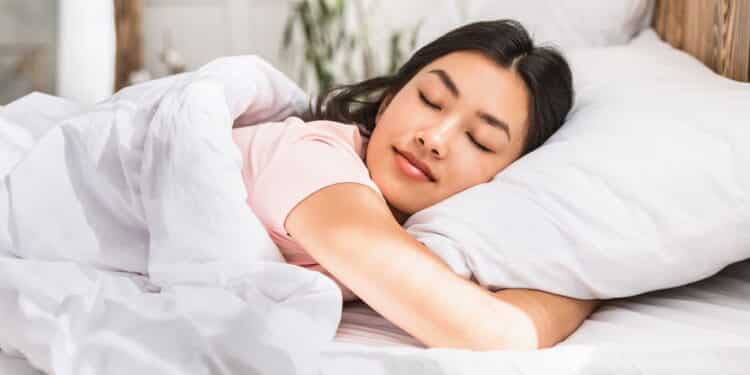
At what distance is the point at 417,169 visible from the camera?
103 centimetres

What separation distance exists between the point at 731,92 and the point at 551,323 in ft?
1.45

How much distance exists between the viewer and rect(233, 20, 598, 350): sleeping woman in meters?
0.78

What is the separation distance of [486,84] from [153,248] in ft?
1.60

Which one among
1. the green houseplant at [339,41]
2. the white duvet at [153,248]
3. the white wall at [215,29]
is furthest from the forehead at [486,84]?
the white wall at [215,29]

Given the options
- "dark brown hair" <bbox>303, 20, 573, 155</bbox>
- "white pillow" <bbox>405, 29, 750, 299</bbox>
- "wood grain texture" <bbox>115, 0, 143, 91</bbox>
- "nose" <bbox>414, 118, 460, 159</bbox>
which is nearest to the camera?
"white pillow" <bbox>405, 29, 750, 299</bbox>

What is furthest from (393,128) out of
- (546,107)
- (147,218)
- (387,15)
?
(387,15)

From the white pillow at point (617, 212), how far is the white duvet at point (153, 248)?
20 centimetres

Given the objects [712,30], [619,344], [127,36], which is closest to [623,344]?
[619,344]

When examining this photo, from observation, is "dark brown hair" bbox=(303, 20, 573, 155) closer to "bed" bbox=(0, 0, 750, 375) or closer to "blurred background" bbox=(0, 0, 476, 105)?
"bed" bbox=(0, 0, 750, 375)

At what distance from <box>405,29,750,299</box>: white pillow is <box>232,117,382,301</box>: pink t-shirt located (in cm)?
11

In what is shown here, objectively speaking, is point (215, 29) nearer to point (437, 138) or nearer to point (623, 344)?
point (437, 138)

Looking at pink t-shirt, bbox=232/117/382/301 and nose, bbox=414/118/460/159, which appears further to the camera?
nose, bbox=414/118/460/159

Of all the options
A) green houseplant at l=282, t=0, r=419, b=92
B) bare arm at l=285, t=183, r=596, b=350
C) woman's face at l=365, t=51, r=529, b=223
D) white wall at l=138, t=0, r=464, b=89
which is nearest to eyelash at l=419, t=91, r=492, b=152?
woman's face at l=365, t=51, r=529, b=223

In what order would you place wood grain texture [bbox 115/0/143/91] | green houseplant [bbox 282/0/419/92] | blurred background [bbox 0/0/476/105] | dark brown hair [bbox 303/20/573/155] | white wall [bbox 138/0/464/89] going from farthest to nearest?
white wall [bbox 138/0/464/89] → wood grain texture [bbox 115/0/143/91] → green houseplant [bbox 282/0/419/92] → blurred background [bbox 0/0/476/105] → dark brown hair [bbox 303/20/573/155]
